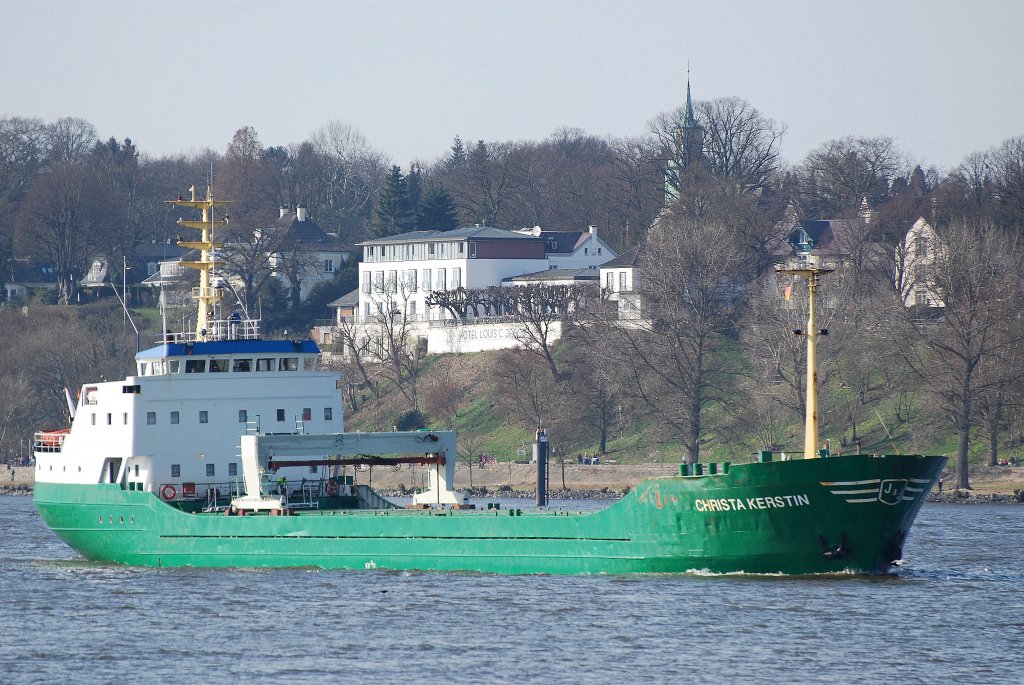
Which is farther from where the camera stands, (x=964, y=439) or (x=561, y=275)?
(x=561, y=275)

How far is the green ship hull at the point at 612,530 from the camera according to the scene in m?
35.1

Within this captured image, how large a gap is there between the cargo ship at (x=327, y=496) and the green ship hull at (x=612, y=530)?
36 mm

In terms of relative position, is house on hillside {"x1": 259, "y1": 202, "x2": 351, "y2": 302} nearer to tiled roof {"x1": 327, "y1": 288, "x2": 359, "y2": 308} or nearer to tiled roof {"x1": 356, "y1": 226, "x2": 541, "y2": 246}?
tiled roof {"x1": 327, "y1": 288, "x2": 359, "y2": 308}

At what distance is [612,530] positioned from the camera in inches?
1470

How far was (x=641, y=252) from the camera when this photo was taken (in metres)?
99.2

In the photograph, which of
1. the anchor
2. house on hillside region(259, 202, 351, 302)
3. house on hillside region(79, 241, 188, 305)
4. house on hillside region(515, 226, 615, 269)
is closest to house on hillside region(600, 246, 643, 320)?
house on hillside region(515, 226, 615, 269)

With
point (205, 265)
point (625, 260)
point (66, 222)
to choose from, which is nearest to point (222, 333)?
point (205, 265)

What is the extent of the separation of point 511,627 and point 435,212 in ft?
297

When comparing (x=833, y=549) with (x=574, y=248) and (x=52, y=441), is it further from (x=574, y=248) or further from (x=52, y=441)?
(x=574, y=248)

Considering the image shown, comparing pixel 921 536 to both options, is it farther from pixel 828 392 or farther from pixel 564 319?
pixel 564 319

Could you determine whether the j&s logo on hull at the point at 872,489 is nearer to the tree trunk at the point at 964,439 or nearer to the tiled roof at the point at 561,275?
the tree trunk at the point at 964,439

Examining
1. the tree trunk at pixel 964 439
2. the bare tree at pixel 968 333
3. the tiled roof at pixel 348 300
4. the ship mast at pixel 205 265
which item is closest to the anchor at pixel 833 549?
the ship mast at pixel 205 265

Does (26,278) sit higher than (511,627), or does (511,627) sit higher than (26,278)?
(26,278)

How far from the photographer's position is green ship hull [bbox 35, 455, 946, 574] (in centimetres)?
3512
